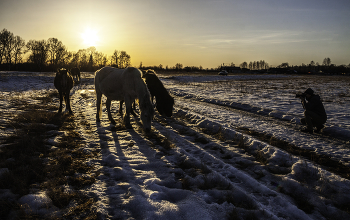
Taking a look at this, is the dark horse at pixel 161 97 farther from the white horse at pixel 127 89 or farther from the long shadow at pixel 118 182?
the long shadow at pixel 118 182

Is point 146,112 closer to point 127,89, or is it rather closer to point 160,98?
A: point 127,89

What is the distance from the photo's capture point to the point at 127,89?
6934 mm

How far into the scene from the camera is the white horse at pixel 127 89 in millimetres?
6371

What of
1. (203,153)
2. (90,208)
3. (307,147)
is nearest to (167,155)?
(203,153)

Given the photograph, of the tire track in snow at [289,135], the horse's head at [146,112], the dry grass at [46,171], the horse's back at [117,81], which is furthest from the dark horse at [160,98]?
the dry grass at [46,171]

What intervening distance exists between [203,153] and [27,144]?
445 cm

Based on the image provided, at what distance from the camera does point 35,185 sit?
126 inches

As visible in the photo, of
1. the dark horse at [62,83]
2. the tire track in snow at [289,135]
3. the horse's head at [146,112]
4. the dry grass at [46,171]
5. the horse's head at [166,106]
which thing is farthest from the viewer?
the dark horse at [62,83]

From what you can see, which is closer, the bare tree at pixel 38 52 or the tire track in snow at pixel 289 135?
the tire track in snow at pixel 289 135

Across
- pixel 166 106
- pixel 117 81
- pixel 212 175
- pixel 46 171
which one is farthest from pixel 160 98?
pixel 46 171

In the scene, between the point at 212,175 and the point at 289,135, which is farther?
the point at 289,135

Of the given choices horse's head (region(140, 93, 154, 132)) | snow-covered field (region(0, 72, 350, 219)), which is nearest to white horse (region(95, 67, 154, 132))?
horse's head (region(140, 93, 154, 132))

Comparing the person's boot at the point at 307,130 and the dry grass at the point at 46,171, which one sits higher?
the person's boot at the point at 307,130

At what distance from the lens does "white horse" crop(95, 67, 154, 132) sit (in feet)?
20.9
